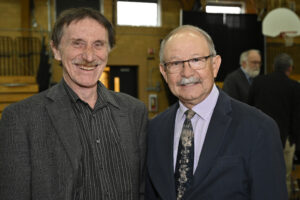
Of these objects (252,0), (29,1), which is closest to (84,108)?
(252,0)

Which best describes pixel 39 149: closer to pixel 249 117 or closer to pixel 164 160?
pixel 164 160

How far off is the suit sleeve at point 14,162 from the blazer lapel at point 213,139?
63cm

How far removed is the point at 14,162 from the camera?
1.26 metres

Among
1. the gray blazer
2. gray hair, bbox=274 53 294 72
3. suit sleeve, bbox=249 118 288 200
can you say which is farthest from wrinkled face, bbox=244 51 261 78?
the gray blazer

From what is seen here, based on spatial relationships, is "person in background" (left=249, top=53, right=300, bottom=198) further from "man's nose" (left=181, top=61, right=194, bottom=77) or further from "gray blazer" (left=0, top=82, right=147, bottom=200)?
"gray blazer" (left=0, top=82, right=147, bottom=200)

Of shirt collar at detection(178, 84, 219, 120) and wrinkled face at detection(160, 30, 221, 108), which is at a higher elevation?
wrinkled face at detection(160, 30, 221, 108)

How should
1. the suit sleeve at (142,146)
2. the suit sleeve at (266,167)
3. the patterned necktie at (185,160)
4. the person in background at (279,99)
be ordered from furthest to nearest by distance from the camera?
1. the person in background at (279,99)
2. the suit sleeve at (142,146)
3. the patterned necktie at (185,160)
4. the suit sleeve at (266,167)

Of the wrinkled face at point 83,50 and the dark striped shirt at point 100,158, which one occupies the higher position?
the wrinkled face at point 83,50

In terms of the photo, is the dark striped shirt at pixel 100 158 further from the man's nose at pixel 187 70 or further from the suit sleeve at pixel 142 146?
the man's nose at pixel 187 70

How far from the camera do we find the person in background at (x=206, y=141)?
120 cm

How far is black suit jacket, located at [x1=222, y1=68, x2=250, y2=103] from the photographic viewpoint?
322 centimetres

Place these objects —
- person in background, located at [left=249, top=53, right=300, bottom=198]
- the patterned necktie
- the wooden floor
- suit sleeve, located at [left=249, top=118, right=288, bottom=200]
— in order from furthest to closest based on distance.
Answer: the wooden floor, person in background, located at [left=249, top=53, right=300, bottom=198], the patterned necktie, suit sleeve, located at [left=249, top=118, right=288, bottom=200]

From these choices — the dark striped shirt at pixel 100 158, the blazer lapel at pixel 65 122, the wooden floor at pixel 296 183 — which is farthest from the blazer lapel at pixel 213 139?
the wooden floor at pixel 296 183

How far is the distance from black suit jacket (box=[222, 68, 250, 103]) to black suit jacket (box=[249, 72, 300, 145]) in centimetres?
11
